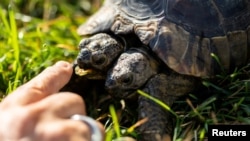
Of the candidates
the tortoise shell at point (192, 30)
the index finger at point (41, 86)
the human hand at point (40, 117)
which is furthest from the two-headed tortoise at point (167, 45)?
the human hand at point (40, 117)

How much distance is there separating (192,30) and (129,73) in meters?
0.41

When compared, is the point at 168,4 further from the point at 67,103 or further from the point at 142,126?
the point at 67,103

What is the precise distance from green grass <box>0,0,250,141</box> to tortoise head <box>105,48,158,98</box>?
0.13m

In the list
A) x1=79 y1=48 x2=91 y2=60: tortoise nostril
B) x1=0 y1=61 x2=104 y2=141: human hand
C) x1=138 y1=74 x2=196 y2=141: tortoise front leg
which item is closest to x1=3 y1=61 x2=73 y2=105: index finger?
x1=0 y1=61 x2=104 y2=141: human hand

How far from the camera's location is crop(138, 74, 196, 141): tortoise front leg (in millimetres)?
2674

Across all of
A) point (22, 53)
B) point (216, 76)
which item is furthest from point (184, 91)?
point (22, 53)

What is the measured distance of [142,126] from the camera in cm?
269

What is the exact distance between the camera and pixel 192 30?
9.49 feet

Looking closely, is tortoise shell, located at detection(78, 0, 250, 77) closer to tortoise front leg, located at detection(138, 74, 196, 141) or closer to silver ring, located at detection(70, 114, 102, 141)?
tortoise front leg, located at detection(138, 74, 196, 141)

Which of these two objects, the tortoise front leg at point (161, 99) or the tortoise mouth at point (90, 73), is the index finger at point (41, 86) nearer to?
the tortoise mouth at point (90, 73)

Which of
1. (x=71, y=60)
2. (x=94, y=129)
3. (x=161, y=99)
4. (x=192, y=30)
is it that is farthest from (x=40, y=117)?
(x=71, y=60)

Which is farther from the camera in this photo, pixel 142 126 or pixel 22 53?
pixel 22 53

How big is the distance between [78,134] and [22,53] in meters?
Result: 1.56

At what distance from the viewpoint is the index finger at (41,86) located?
7.60 feet
